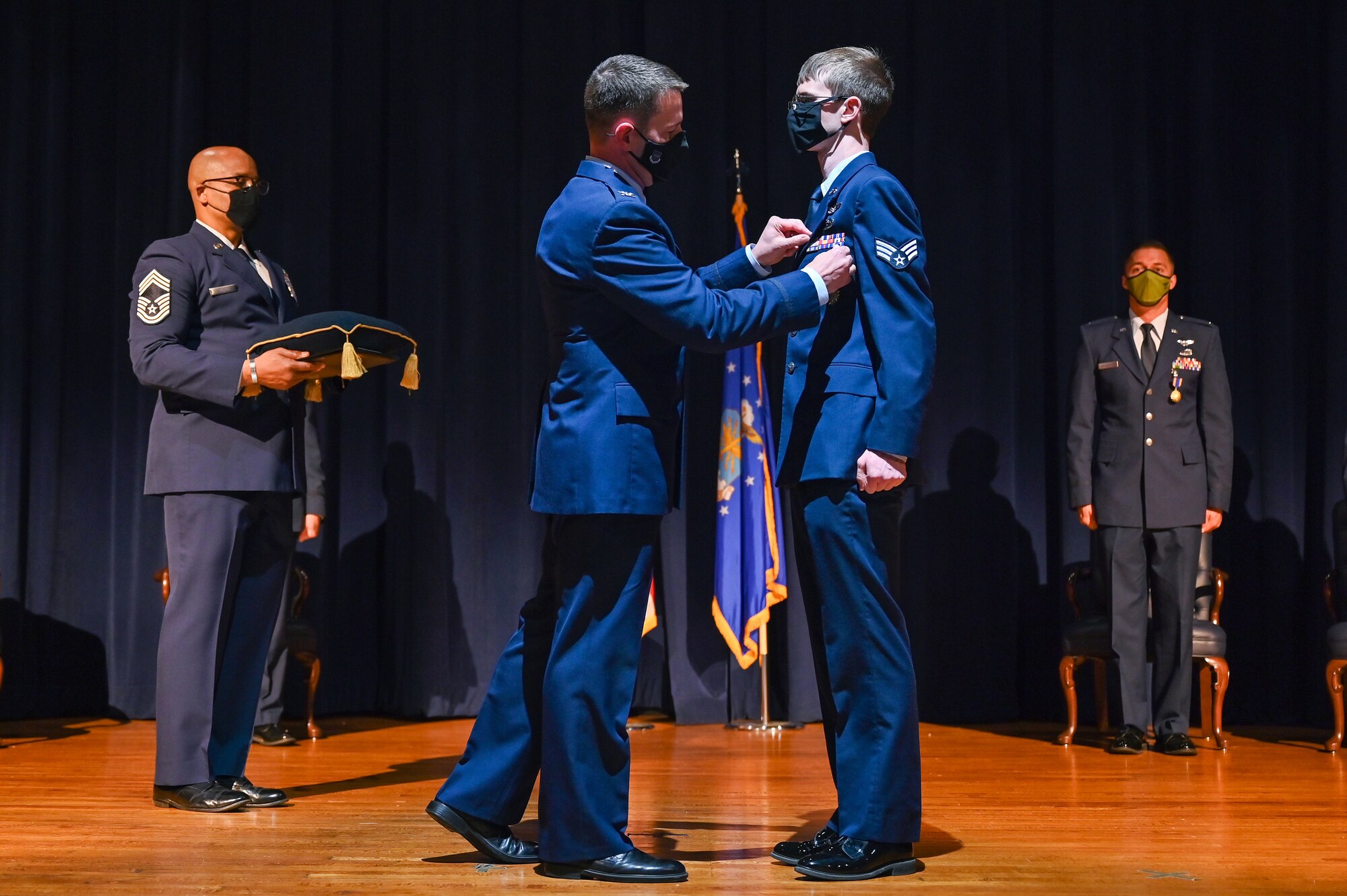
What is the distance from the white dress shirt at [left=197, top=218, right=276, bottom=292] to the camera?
132 inches

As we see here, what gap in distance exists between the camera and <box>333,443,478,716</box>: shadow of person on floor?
5461 mm

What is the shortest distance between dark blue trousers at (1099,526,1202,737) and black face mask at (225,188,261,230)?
10.7 feet

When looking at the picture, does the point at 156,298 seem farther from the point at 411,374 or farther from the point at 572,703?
the point at 572,703

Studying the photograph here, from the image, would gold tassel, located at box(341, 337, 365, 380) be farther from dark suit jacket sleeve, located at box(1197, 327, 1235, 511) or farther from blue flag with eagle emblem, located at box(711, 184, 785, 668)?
dark suit jacket sleeve, located at box(1197, 327, 1235, 511)

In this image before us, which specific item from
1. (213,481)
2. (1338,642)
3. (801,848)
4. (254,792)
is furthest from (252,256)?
(1338,642)

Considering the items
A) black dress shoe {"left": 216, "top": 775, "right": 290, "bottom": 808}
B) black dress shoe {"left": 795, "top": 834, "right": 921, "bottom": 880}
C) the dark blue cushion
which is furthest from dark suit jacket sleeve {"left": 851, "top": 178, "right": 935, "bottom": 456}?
the dark blue cushion

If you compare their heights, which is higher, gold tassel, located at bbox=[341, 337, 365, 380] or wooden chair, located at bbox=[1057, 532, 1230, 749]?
gold tassel, located at bbox=[341, 337, 365, 380]

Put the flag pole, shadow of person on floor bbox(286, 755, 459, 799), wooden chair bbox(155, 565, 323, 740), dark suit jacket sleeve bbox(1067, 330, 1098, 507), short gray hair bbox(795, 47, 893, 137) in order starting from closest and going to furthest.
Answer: short gray hair bbox(795, 47, 893, 137), shadow of person on floor bbox(286, 755, 459, 799), dark suit jacket sleeve bbox(1067, 330, 1098, 507), wooden chair bbox(155, 565, 323, 740), the flag pole

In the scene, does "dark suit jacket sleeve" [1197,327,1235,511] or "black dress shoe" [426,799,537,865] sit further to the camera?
"dark suit jacket sleeve" [1197,327,1235,511]

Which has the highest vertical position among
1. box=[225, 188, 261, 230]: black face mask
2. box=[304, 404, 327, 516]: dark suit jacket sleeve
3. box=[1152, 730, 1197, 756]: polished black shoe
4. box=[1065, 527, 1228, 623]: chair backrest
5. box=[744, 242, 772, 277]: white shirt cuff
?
box=[225, 188, 261, 230]: black face mask

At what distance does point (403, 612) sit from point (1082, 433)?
303cm

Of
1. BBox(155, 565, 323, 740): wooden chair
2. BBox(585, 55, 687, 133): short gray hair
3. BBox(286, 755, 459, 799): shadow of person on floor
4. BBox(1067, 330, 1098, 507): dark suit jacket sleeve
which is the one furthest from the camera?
BBox(155, 565, 323, 740): wooden chair

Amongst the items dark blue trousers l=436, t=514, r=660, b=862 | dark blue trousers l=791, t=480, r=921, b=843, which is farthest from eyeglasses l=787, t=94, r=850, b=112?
dark blue trousers l=436, t=514, r=660, b=862

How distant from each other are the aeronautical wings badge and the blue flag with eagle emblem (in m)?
2.52
